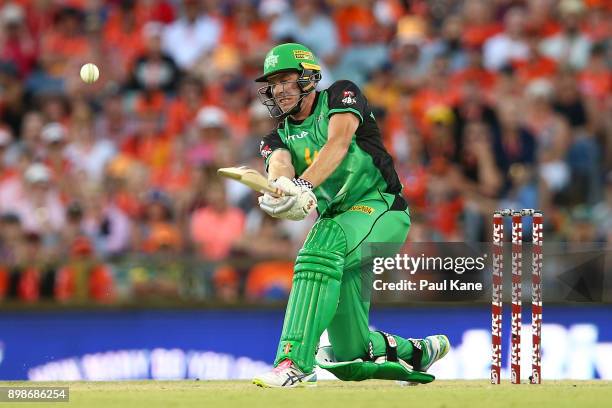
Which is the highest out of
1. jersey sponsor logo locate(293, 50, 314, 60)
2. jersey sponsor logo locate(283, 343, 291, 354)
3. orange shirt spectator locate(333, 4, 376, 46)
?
orange shirt spectator locate(333, 4, 376, 46)

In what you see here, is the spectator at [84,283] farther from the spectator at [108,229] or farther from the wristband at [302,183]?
the wristband at [302,183]

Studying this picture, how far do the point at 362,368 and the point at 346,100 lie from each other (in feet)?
5.68

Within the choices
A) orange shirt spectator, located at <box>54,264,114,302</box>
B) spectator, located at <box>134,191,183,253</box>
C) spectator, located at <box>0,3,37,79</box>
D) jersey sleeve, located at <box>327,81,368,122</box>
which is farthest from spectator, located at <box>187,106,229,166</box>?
jersey sleeve, located at <box>327,81,368,122</box>

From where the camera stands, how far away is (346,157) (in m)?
8.34

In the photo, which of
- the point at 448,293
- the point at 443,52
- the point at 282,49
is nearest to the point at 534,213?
the point at 448,293

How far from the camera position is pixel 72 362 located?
39.0ft

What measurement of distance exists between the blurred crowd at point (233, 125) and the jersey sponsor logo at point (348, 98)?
156 inches

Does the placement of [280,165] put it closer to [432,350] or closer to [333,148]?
[333,148]

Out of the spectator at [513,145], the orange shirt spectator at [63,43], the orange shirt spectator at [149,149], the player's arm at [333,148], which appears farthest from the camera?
the orange shirt spectator at [63,43]

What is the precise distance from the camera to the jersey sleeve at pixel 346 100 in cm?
821

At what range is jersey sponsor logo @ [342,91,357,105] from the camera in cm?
823

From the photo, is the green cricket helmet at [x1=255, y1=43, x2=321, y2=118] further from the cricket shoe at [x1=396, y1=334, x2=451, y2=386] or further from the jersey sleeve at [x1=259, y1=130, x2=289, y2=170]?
the cricket shoe at [x1=396, y1=334, x2=451, y2=386]

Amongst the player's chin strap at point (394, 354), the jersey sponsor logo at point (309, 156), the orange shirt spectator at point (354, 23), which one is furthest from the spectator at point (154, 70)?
the player's chin strap at point (394, 354)

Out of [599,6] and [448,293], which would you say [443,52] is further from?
[448,293]
